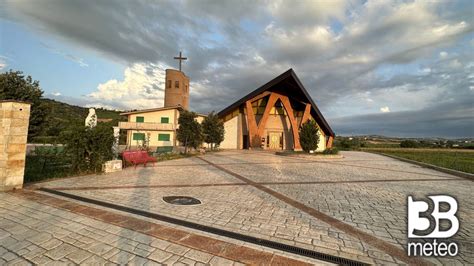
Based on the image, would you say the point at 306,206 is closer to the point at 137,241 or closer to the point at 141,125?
the point at 137,241

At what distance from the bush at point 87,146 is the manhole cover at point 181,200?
4.54m

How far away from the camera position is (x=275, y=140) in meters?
29.4

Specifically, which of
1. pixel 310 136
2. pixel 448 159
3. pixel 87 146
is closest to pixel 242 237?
pixel 87 146

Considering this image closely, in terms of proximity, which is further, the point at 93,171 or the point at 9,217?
the point at 93,171

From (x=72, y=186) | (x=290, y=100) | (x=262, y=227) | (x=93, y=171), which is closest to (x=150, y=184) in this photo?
(x=72, y=186)

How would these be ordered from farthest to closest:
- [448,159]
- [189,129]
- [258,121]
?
[258,121] < [448,159] < [189,129]

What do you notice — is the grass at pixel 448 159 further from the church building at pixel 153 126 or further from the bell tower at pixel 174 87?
the bell tower at pixel 174 87

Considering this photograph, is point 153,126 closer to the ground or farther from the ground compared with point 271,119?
closer to the ground

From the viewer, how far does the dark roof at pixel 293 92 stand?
24156 millimetres

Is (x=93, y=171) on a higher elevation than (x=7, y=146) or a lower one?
lower

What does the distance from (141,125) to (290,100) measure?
2143 cm

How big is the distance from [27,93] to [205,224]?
694 inches

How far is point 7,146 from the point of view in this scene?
550cm

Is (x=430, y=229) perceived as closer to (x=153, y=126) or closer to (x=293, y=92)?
(x=293, y=92)
